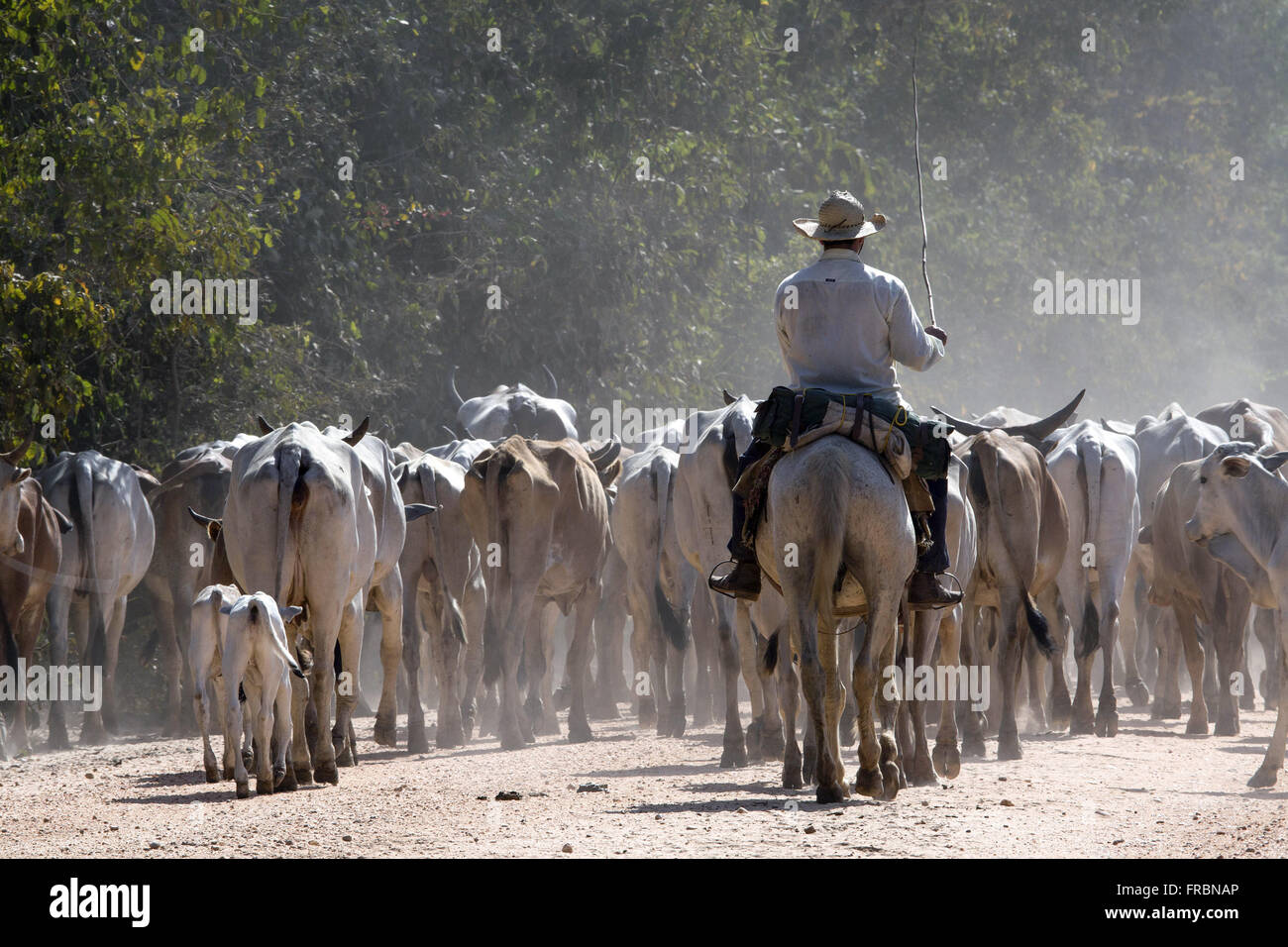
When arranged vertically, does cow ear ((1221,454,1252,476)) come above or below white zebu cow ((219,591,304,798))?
above

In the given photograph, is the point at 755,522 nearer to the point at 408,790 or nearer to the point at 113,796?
the point at 408,790

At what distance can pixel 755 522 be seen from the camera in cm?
845

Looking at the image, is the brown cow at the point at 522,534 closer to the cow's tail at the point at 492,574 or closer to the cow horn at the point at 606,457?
the cow's tail at the point at 492,574

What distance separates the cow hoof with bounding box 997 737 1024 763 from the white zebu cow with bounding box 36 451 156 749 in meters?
7.47

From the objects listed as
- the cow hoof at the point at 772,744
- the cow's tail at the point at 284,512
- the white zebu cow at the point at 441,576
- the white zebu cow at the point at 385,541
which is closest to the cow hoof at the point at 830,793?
the cow's tail at the point at 284,512

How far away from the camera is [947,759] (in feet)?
32.1

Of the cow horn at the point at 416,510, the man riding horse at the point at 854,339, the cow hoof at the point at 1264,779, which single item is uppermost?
the man riding horse at the point at 854,339

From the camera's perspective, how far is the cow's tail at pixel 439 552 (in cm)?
1327

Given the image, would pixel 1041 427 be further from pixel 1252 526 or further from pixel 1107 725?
pixel 1252 526

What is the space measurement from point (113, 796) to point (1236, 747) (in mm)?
7489

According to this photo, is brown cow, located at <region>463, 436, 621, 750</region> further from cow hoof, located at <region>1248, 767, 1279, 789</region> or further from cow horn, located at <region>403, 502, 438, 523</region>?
cow hoof, located at <region>1248, 767, 1279, 789</region>

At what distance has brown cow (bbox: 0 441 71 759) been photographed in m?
13.2

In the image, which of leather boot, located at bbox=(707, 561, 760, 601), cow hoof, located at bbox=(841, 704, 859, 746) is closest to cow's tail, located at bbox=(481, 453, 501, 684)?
cow hoof, located at bbox=(841, 704, 859, 746)

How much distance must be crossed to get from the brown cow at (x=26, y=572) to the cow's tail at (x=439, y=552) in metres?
3.01
